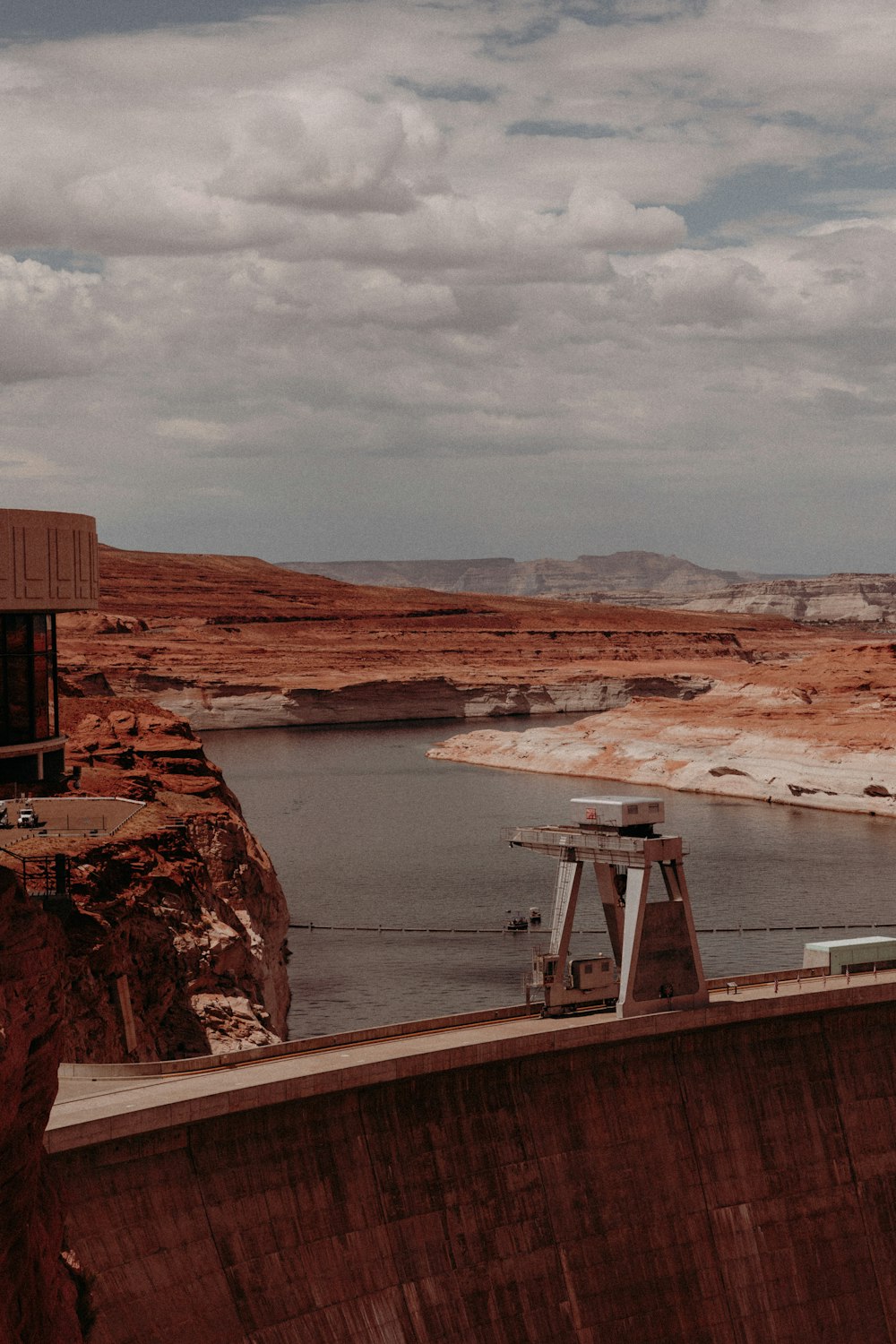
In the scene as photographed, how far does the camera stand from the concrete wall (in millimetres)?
23297

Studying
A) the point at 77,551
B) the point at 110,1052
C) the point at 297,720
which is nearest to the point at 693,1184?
the point at 110,1052

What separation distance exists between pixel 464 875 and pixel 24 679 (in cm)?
4788

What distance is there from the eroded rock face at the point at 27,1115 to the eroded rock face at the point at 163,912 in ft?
28.1

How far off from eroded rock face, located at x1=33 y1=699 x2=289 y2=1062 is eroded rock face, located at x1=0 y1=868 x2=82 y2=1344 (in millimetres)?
8579

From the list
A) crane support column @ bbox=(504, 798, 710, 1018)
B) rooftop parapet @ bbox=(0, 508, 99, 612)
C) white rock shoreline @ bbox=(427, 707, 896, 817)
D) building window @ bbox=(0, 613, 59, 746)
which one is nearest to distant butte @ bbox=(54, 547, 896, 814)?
white rock shoreline @ bbox=(427, 707, 896, 817)

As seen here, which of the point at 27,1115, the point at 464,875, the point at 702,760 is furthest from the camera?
the point at 702,760

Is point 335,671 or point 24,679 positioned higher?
point 24,679

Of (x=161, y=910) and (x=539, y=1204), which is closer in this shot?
(x=539, y=1204)

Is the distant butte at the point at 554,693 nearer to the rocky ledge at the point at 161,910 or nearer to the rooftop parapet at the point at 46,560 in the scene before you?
the rocky ledge at the point at 161,910

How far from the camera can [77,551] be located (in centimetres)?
2186

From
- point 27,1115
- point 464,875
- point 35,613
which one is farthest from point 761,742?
point 27,1115

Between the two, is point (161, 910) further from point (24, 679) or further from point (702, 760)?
point (702, 760)

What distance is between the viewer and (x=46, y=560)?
70.4 feet

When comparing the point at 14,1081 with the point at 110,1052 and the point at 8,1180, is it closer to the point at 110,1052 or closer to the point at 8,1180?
the point at 8,1180
